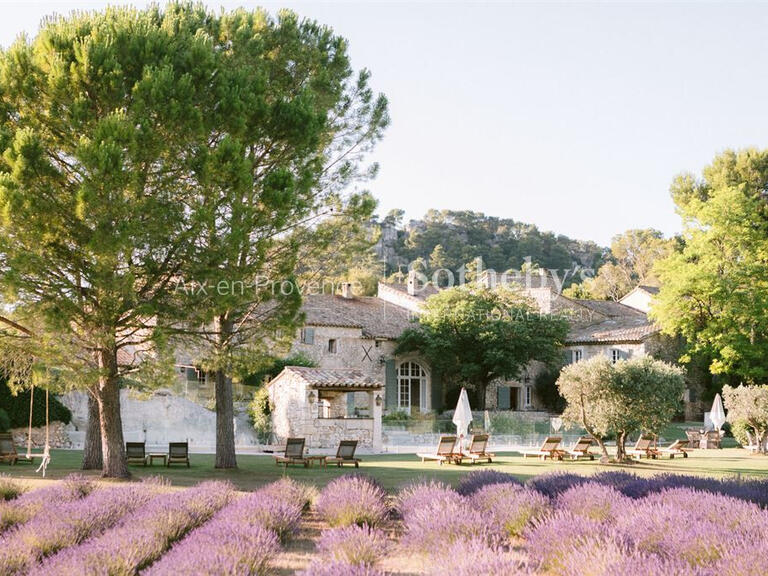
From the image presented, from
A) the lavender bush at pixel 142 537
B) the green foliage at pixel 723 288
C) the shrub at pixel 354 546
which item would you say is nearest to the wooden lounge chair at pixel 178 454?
the lavender bush at pixel 142 537

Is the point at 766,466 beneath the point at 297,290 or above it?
beneath

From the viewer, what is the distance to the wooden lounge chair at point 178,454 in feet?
63.7

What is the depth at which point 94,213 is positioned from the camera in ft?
43.8

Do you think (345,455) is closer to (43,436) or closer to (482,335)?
(43,436)

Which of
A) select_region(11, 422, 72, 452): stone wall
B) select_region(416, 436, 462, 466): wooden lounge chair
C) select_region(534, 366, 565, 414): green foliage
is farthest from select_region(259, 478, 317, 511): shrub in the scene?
select_region(534, 366, 565, 414): green foliage

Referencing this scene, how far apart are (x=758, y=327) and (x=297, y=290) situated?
2489 centimetres

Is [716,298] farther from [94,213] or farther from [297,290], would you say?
[94,213]

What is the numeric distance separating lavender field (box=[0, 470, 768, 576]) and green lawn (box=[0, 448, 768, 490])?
13.5 ft

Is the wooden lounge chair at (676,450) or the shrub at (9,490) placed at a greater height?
the shrub at (9,490)

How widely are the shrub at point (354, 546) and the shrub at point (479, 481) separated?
158 inches

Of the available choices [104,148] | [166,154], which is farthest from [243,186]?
[104,148]

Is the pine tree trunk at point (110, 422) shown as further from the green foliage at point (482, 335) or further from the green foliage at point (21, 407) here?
the green foliage at point (482, 335)

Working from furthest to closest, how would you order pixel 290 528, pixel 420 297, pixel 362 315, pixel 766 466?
pixel 420 297 → pixel 362 315 → pixel 766 466 → pixel 290 528

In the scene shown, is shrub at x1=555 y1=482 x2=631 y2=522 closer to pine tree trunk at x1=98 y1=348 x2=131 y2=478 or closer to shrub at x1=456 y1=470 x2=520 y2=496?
shrub at x1=456 y1=470 x2=520 y2=496
